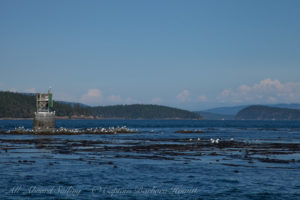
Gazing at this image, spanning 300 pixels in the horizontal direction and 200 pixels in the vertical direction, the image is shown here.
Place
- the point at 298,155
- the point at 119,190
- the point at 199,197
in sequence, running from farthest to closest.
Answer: the point at 298,155 < the point at 119,190 < the point at 199,197

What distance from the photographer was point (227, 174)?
110ft

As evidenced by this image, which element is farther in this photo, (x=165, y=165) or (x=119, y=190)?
(x=165, y=165)

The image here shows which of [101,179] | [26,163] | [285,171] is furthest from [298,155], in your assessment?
[26,163]

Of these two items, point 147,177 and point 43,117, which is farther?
point 43,117

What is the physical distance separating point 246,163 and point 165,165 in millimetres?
8150

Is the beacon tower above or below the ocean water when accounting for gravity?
above

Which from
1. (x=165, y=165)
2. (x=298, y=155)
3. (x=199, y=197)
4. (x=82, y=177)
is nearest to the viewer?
(x=199, y=197)

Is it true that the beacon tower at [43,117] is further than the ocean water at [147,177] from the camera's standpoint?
Yes

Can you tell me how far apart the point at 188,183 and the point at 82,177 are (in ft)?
26.8

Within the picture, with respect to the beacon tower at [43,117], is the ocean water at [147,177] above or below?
below

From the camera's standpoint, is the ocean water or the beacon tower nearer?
the ocean water

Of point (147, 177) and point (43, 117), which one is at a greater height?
point (43, 117)

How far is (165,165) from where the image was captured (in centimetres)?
3897

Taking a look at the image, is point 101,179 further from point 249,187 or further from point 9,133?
point 9,133
